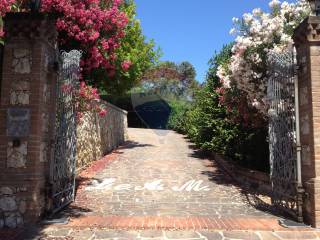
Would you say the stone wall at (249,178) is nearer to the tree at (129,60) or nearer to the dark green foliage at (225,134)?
the dark green foliage at (225,134)

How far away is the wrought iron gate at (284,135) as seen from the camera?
21.1 ft

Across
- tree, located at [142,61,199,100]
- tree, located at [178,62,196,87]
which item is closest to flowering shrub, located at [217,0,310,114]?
tree, located at [142,61,199,100]

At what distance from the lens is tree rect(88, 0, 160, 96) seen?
14109 mm

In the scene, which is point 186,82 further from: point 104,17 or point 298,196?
point 298,196

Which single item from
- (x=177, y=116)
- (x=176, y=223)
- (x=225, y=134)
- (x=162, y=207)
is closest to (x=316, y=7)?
(x=176, y=223)

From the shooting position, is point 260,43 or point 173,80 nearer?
point 260,43

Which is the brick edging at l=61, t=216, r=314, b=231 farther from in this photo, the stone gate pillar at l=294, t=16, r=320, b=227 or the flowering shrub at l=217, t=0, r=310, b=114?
the flowering shrub at l=217, t=0, r=310, b=114

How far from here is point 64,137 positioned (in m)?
7.29

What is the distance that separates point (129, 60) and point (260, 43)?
6.90 m

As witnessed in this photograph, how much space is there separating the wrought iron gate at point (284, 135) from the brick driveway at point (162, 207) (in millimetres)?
492

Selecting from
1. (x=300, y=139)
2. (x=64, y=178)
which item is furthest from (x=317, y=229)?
(x=64, y=178)

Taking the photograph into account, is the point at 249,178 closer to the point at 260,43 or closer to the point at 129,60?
the point at 260,43

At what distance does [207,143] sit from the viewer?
13539 mm

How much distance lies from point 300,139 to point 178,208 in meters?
2.71
